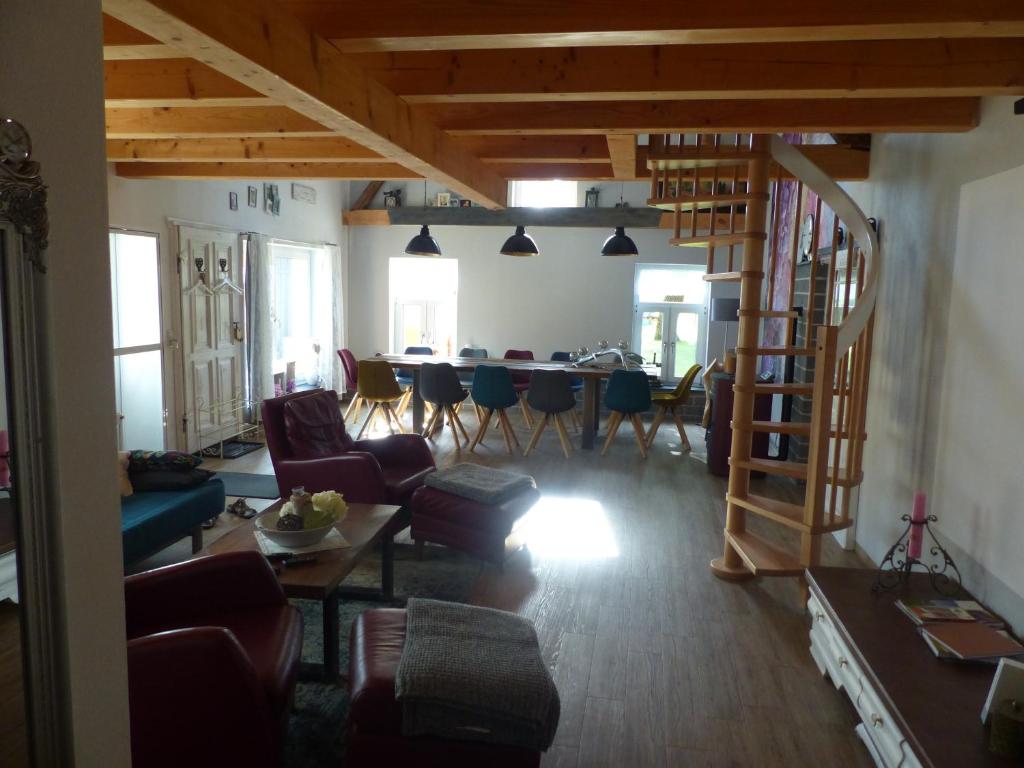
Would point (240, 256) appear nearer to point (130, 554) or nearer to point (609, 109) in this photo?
point (130, 554)

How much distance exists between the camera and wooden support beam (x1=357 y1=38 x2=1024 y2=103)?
269 centimetres

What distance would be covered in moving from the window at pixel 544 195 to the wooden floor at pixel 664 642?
16.4 feet

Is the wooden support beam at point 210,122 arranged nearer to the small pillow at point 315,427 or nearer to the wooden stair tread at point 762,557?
the small pillow at point 315,427

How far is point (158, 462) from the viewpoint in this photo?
4.10 m

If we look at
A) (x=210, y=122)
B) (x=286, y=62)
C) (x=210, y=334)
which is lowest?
(x=210, y=334)

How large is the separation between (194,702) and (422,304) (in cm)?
827

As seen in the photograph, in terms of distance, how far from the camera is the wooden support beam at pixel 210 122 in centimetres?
392

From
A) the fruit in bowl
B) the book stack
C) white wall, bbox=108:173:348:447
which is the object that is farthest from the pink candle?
white wall, bbox=108:173:348:447

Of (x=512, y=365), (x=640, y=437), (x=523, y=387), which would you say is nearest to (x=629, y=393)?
(x=640, y=437)

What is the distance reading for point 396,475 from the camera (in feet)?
14.7

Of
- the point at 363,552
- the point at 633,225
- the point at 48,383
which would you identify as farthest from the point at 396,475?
the point at 633,225

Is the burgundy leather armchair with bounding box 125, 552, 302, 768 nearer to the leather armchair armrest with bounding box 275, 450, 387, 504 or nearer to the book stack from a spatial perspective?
the leather armchair armrest with bounding box 275, 450, 387, 504

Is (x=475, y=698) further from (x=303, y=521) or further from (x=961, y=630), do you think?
(x=961, y=630)

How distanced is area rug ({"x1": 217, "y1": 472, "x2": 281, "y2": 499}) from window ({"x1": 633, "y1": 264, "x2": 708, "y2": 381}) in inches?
210
